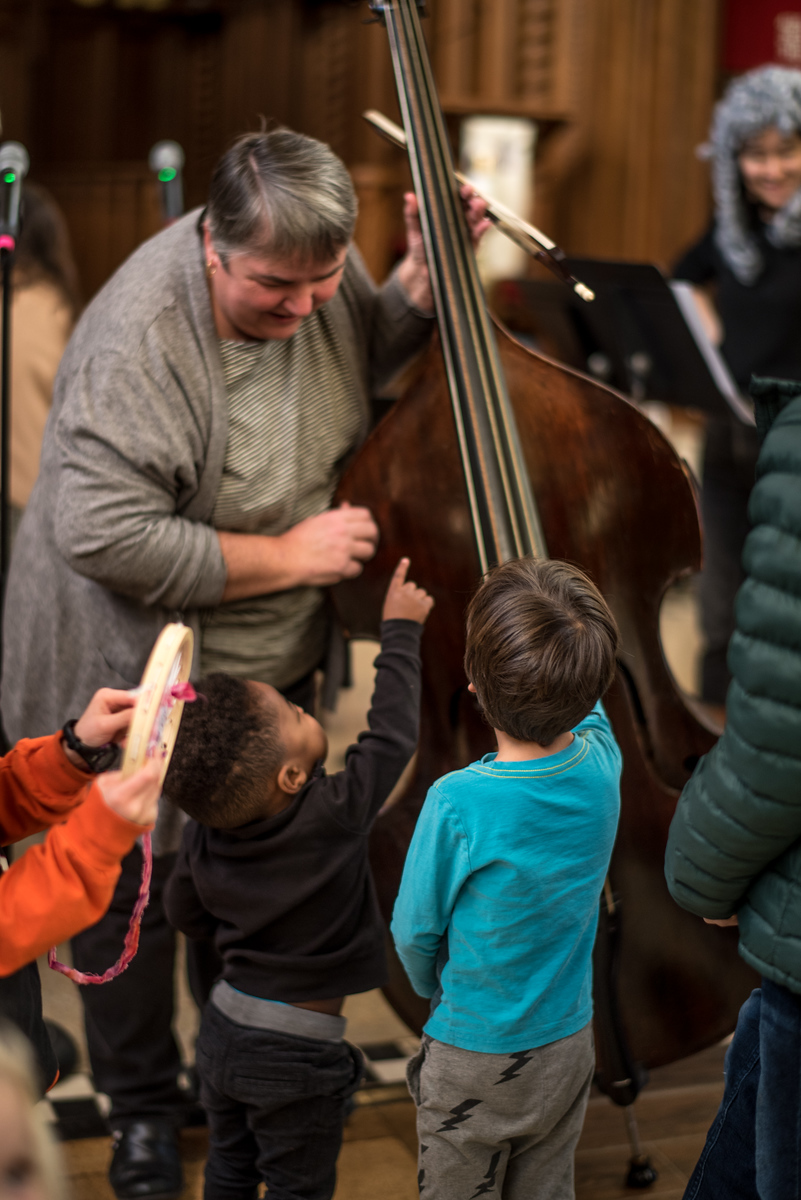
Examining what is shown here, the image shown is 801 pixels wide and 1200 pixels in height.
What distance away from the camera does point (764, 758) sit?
0.95 metres

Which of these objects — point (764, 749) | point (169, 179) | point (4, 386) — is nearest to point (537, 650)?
point (764, 749)

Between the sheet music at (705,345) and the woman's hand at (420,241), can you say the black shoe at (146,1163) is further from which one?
the sheet music at (705,345)

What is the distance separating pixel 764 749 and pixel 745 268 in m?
2.36

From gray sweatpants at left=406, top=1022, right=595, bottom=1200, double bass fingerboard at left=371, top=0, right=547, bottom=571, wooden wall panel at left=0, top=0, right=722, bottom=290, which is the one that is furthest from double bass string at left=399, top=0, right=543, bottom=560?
wooden wall panel at left=0, top=0, right=722, bottom=290

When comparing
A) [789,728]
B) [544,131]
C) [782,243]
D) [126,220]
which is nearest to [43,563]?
[789,728]

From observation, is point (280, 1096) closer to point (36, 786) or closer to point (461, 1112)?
point (461, 1112)

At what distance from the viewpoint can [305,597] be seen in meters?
1.69

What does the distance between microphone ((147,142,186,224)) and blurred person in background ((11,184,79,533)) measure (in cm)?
62

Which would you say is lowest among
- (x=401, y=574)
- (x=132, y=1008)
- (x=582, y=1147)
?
(x=582, y=1147)

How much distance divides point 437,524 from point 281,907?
0.53 metres

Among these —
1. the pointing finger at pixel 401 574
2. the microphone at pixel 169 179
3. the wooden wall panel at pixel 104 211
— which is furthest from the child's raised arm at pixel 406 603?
the wooden wall panel at pixel 104 211

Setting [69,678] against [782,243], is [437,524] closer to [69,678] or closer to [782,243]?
[69,678]

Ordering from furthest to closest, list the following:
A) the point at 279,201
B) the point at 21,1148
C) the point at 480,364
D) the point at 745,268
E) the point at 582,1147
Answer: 1. the point at 745,268
2. the point at 582,1147
3. the point at 480,364
4. the point at 279,201
5. the point at 21,1148

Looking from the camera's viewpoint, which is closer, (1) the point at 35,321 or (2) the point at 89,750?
(2) the point at 89,750
